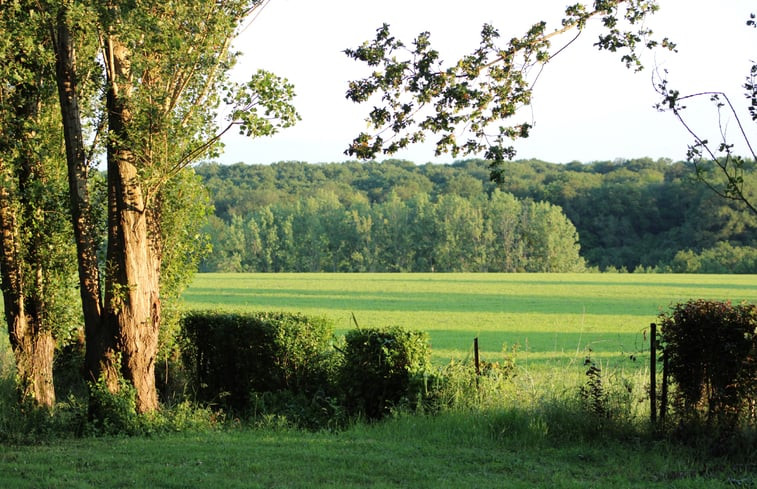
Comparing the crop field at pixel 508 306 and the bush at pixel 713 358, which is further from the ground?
the bush at pixel 713 358

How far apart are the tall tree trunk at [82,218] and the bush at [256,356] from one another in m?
2.16

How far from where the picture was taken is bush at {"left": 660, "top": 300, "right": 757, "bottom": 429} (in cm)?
779

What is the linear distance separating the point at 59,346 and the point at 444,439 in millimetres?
7131

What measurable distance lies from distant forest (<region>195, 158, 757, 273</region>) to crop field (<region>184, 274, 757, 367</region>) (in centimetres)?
Result: 2739

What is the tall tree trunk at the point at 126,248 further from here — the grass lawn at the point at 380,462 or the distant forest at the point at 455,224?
the distant forest at the point at 455,224

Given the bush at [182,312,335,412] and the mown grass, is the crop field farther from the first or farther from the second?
the mown grass

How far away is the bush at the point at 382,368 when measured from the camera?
10531 millimetres

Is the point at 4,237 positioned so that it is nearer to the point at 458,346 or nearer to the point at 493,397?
the point at 493,397

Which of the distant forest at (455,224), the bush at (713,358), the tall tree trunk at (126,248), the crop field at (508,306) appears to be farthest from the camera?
the distant forest at (455,224)

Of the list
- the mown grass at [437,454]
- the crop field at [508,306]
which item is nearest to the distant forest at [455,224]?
the crop field at [508,306]

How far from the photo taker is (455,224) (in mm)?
101125

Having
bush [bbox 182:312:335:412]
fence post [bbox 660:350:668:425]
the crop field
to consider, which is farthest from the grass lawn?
the crop field

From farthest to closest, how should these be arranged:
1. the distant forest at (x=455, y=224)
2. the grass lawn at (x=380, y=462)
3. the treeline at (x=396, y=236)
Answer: the treeline at (x=396, y=236), the distant forest at (x=455, y=224), the grass lawn at (x=380, y=462)

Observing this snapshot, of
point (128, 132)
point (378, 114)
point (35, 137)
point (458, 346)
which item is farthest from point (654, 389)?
point (458, 346)
